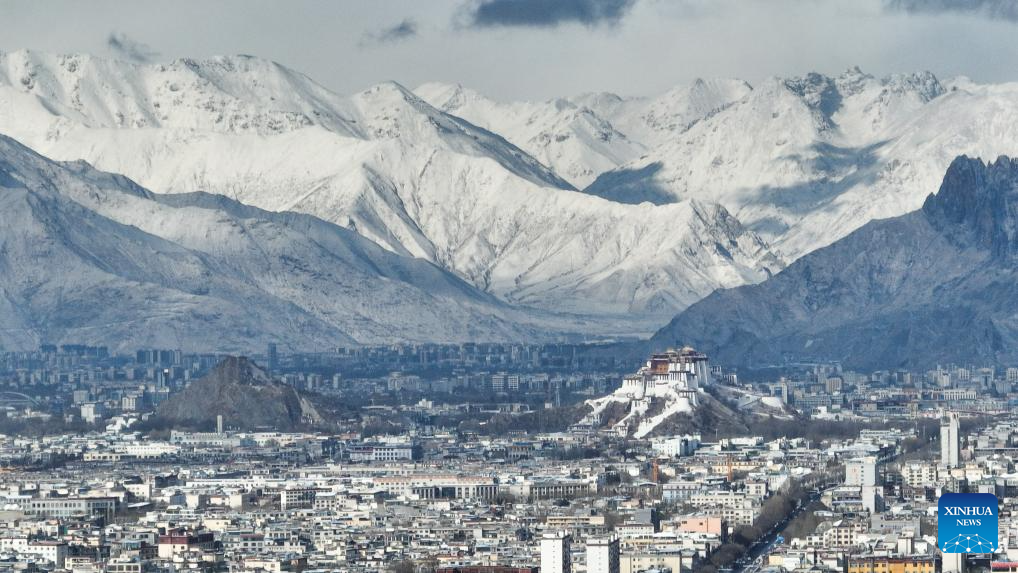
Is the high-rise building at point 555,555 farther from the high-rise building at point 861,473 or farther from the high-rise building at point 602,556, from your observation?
the high-rise building at point 861,473

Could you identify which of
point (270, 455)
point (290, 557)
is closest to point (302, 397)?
point (270, 455)

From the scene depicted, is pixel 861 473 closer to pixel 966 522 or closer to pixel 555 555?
pixel 555 555

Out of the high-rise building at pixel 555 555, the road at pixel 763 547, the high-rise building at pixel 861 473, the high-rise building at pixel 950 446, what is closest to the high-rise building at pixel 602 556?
the high-rise building at pixel 555 555

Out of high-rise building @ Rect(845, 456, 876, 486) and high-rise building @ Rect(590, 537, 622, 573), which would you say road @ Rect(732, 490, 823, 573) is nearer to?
high-rise building @ Rect(590, 537, 622, 573)

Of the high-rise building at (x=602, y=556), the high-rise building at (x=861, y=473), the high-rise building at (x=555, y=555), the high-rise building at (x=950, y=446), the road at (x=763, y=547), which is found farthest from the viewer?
the high-rise building at (x=950, y=446)

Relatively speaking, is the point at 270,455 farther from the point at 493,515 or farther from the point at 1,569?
the point at 1,569

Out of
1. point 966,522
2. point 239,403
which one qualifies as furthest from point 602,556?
point 239,403

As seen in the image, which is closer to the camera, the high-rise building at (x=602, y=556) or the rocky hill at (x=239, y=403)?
the high-rise building at (x=602, y=556)
